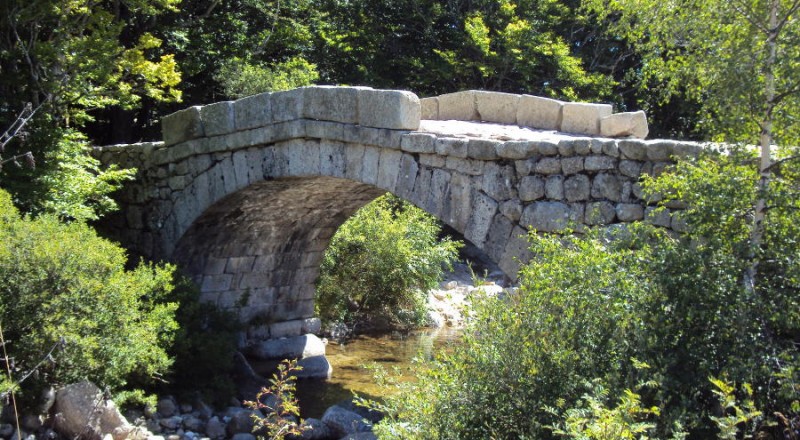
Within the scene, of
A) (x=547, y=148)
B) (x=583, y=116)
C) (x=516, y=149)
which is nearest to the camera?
(x=547, y=148)

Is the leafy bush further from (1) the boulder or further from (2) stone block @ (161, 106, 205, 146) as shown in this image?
(2) stone block @ (161, 106, 205, 146)

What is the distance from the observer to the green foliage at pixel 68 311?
6027 mm

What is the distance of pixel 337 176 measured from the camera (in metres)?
7.52

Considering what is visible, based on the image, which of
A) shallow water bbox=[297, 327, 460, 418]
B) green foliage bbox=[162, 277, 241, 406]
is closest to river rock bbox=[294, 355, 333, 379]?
shallow water bbox=[297, 327, 460, 418]

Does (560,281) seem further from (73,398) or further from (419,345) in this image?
(419,345)

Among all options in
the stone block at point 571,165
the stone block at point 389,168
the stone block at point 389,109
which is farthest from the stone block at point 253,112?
the stone block at point 571,165

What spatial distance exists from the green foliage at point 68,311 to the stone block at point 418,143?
253 centimetres

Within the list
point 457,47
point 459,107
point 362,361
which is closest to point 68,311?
point 459,107

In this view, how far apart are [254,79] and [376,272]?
3083 millimetres

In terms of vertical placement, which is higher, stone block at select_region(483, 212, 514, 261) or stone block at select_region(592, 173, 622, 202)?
stone block at select_region(592, 173, 622, 202)

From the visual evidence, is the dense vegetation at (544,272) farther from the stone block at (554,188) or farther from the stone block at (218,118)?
the stone block at (218,118)

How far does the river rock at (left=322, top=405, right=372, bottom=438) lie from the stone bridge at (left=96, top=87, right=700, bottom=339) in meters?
2.07

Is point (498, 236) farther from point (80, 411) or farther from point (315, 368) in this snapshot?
point (315, 368)

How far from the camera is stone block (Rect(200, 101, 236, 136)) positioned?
8.20 m
